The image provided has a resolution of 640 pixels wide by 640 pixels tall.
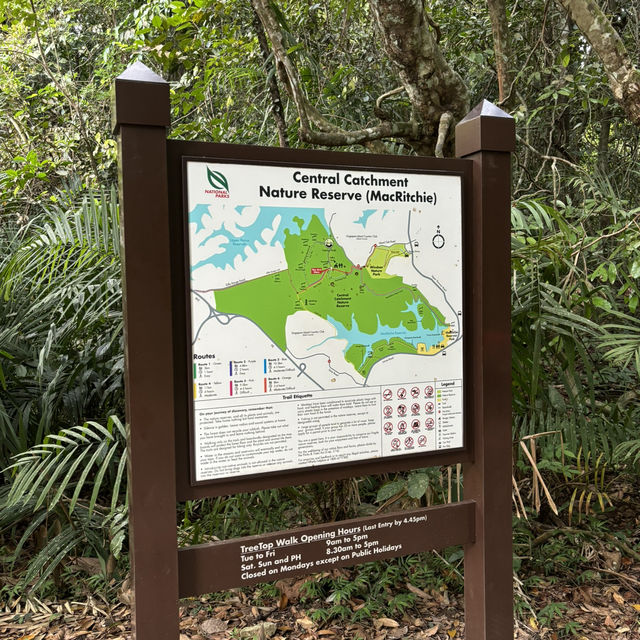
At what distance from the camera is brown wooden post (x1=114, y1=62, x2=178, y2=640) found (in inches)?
66.6

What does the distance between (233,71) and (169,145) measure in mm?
2298

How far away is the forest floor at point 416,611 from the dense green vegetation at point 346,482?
3.1 inches

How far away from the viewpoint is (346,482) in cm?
294

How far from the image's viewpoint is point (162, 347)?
1.73m

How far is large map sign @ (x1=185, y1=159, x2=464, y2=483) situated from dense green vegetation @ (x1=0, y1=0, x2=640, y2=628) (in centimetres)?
52

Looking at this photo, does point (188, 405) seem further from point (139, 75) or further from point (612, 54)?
point (612, 54)

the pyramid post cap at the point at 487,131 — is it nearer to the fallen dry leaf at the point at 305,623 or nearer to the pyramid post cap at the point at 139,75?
the pyramid post cap at the point at 139,75

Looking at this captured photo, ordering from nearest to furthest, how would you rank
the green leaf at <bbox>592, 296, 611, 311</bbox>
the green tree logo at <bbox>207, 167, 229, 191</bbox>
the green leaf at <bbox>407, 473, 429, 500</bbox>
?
the green tree logo at <bbox>207, 167, 229, 191</bbox> < the green leaf at <bbox>407, 473, 429, 500</bbox> < the green leaf at <bbox>592, 296, 611, 311</bbox>

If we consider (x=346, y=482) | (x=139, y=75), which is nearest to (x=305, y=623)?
(x=346, y=482)

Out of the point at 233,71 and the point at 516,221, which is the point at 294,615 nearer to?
the point at 516,221

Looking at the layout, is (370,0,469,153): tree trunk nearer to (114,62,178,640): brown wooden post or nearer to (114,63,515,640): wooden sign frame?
(114,63,515,640): wooden sign frame

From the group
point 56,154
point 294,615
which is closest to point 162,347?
point 294,615

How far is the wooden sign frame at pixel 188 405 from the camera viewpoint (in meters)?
1.71

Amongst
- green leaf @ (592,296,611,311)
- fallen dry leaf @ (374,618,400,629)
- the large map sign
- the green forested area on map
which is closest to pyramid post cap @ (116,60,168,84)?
the large map sign
